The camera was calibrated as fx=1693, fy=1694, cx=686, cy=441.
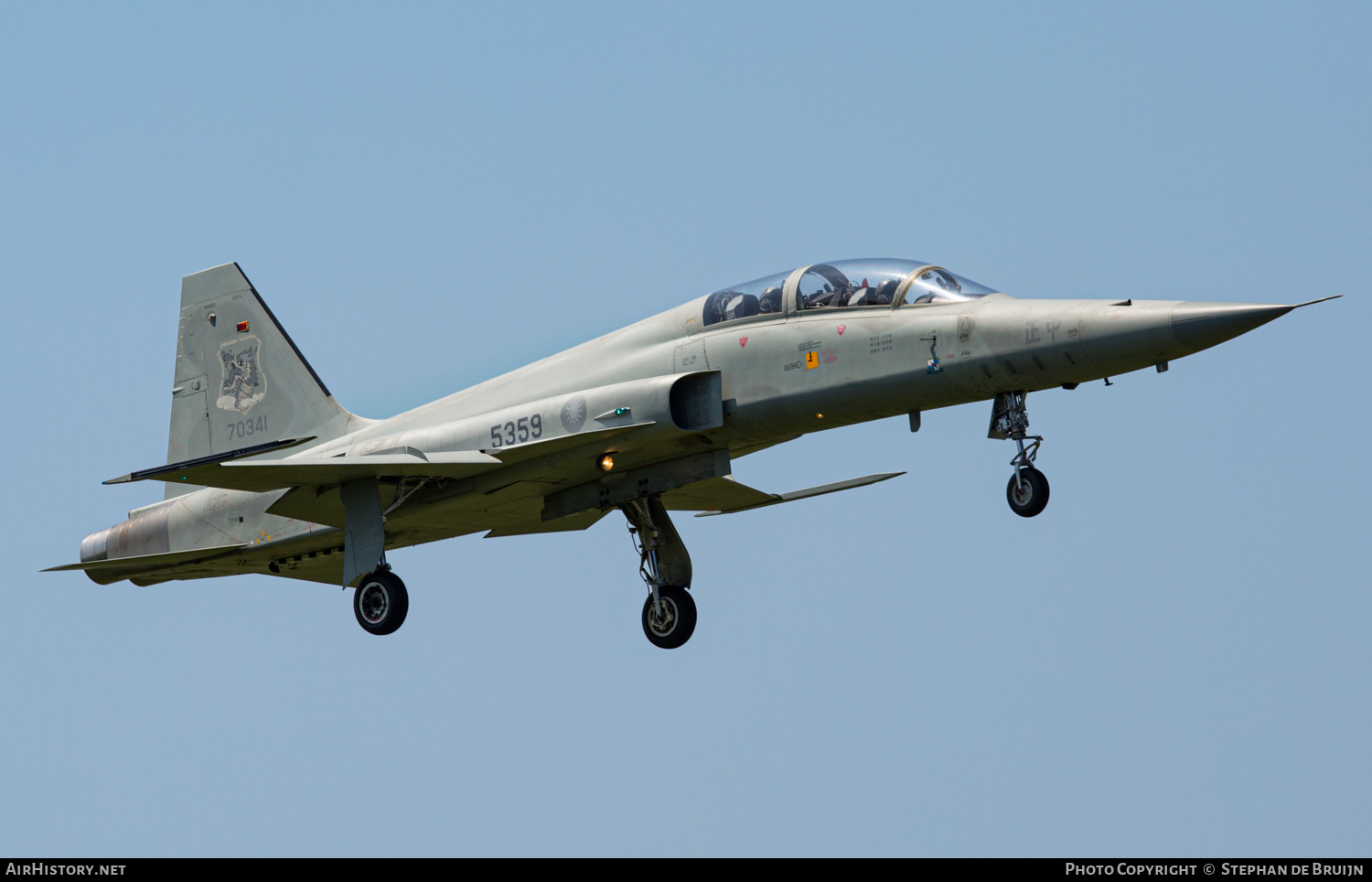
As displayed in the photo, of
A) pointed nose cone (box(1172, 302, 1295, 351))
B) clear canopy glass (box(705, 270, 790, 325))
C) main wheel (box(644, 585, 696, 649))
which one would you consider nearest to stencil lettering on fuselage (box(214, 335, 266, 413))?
main wheel (box(644, 585, 696, 649))

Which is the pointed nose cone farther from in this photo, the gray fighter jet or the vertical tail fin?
the vertical tail fin

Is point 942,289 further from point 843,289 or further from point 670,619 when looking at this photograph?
point 670,619

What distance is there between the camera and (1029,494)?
17547 mm

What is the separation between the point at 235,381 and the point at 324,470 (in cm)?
472

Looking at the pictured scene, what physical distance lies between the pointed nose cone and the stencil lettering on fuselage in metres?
13.4

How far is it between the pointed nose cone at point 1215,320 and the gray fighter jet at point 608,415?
19 mm

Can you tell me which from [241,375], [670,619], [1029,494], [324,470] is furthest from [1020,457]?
[241,375]

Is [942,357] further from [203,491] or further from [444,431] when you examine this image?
[203,491]

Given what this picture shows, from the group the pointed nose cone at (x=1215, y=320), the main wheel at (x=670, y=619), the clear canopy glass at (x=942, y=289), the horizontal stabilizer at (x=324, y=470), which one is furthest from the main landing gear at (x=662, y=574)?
the pointed nose cone at (x=1215, y=320)

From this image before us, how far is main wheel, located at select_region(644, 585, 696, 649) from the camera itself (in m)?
22.1

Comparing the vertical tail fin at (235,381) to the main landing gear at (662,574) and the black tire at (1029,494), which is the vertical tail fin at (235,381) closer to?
the main landing gear at (662,574)

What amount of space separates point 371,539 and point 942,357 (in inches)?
301
